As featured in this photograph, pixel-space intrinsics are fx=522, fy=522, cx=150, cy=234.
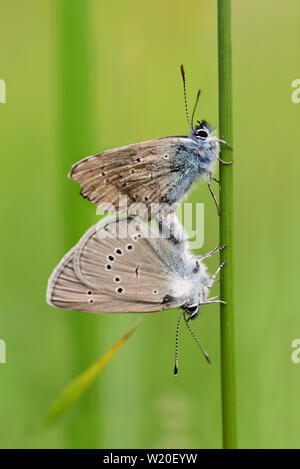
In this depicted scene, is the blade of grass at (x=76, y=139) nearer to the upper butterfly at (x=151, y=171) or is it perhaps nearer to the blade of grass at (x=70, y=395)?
the upper butterfly at (x=151, y=171)

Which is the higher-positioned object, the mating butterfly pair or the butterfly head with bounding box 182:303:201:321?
the mating butterfly pair

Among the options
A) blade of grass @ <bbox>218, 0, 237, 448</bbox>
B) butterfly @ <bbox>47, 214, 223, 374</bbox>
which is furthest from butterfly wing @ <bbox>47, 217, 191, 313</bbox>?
blade of grass @ <bbox>218, 0, 237, 448</bbox>

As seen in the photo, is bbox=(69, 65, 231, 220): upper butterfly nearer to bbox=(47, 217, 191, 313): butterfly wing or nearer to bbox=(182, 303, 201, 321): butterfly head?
bbox=(47, 217, 191, 313): butterfly wing

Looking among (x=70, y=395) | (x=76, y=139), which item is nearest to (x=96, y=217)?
(x=76, y=139)

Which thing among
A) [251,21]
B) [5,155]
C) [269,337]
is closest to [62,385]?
[269,337]

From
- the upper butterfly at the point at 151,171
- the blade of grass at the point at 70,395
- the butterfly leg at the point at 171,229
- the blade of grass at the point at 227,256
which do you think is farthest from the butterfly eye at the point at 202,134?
the blade of grass at the point at 70,395
